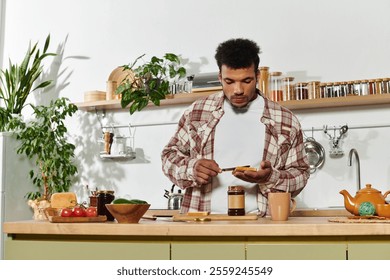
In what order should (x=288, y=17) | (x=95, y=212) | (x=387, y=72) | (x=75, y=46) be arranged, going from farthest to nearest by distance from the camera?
(x=75, y=46), (x=288, y=17), (x=387, y=72), (x=95, y=212)

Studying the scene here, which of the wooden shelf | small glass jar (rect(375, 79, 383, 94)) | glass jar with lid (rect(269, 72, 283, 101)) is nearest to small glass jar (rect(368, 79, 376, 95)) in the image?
small glass jar (rect(375, 79, 383, 94))

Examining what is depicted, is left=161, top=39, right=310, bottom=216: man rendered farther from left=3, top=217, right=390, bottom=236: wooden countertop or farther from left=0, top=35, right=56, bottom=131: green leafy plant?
left=0, top=35, right=56, bottom=131: green leafy plant

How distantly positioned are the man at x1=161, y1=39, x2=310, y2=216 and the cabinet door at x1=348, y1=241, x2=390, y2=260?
2.34ft

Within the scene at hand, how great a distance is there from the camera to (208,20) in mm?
4461

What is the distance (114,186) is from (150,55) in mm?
1040

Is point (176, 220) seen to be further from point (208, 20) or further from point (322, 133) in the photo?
point (208, 20)

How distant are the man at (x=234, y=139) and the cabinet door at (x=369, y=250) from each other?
0.71 metres

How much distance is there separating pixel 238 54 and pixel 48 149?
2.28 metres

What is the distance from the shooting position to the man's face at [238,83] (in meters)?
2.56

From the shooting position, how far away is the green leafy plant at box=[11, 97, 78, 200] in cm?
438

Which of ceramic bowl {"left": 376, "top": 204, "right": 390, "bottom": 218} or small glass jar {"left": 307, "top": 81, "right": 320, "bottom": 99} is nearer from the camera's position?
ceramic bowl {"left": 376, "top": 204, "right": 390, "bottom": 218}

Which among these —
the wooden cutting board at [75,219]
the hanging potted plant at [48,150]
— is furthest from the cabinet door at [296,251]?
the hanging potted plant at [48,150]

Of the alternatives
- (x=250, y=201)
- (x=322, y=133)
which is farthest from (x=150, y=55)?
(x=250, y=201)
